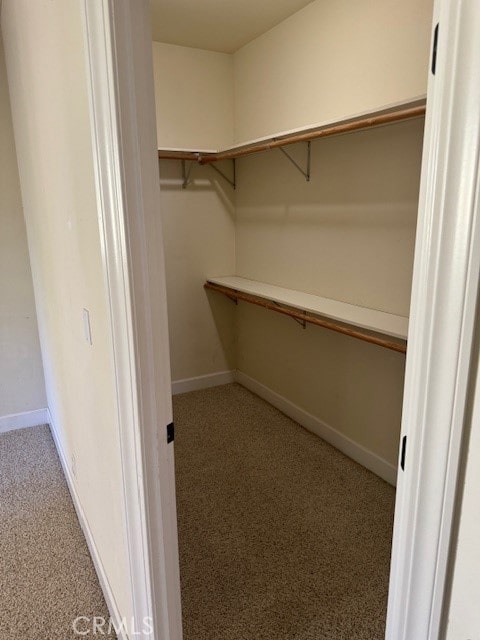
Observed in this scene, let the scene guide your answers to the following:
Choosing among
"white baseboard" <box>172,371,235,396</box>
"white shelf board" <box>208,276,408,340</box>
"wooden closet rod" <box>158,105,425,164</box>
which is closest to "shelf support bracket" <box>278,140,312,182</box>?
"wooden closet rod" <box>158,105,425,164</box>

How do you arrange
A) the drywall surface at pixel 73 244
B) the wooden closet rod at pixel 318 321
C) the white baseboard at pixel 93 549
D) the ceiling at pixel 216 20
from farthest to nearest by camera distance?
the ceiling at pixel 216 20 < the wooden closet rod at pixel 318 321 < the white baseboard at pixel 93 549 < the drywall surface at pixel 73 244

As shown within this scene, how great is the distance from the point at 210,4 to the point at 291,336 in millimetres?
2020

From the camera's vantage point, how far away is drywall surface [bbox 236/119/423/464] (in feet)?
7.18

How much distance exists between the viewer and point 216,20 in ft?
8.77

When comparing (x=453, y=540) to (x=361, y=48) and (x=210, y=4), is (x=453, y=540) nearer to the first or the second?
(x=361, y=48)

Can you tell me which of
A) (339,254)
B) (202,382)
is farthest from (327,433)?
(202,382)

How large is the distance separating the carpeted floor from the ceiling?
8.33 feet

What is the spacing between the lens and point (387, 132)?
7.09 feet

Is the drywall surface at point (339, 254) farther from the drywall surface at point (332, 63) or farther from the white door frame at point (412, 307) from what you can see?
the white door frame at point (412, 307)

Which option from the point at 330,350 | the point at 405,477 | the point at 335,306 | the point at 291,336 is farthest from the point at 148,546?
the point at 291,336

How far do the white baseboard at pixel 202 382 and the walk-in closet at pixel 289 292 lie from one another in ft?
0.06

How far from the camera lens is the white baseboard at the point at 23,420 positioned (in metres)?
3.08

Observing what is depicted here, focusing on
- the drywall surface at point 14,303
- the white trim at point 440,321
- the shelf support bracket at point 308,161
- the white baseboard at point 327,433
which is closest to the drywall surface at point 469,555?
the white trim at point 440,321

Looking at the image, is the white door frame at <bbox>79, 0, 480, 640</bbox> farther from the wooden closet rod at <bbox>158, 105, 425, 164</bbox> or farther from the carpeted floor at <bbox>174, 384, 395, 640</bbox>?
the wooden closet rod at <bbox>158, 105, 425, 164</bbox>
